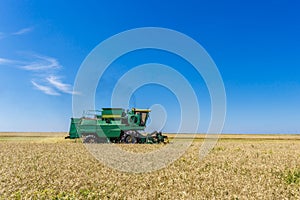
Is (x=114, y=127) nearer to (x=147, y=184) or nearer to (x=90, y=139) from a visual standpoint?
(x=90, y=139)

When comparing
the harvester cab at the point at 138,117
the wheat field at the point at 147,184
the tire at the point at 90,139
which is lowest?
the wheat field at the point at 147,184

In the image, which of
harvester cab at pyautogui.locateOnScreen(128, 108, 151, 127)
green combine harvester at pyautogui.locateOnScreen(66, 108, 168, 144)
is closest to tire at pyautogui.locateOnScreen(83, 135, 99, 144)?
green combine harvester at pyautogui.locateOnScreen(66, 108, 168, 144)

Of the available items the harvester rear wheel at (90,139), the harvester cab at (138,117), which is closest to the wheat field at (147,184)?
Result: the harvester rear wheel at (90,139)

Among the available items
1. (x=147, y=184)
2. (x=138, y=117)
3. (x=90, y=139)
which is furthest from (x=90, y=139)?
(x=147, y=184)

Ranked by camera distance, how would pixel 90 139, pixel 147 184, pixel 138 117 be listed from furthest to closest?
1. pixel 138 117
2. pixel 90 139
3. pixel 147 184

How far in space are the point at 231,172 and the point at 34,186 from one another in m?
6.71

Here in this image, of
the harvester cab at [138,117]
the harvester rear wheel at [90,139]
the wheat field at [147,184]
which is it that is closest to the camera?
the wheat field at [147,184]

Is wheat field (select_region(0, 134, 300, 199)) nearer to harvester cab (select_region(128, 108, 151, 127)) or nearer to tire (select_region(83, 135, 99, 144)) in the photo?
tire (select_region(83, 135, 99, 144))

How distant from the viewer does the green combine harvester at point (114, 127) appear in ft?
99.8

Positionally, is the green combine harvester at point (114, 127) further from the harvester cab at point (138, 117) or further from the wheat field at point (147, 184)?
the wheat field at point (147, 184)

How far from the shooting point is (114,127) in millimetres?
30938

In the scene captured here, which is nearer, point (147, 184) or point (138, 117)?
point (147, 184)

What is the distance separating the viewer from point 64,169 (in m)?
11.4

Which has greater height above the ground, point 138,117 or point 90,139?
point 138,117
